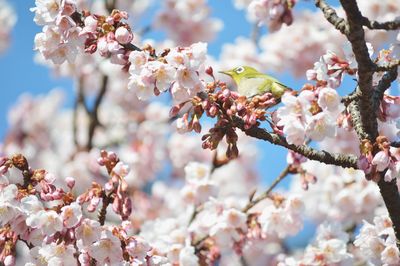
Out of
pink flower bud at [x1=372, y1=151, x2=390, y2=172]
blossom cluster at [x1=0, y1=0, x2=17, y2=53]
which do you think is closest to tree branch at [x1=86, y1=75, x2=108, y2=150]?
blossom cluster at [x1=0, y1=0, x2=17, y2=53]

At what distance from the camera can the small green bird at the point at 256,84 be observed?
2715mm

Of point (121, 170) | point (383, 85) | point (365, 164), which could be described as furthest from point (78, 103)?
point (365, 164)

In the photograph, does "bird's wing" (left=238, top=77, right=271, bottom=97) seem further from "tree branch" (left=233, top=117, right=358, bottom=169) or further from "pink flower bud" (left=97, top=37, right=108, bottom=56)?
"pink flower bud" (left=97, top=37, right=108, bottom=56)

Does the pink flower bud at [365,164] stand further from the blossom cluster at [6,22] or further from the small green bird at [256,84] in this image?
the blossom cluster at [6,22]

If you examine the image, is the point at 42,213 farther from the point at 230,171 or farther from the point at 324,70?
the point at 230,171

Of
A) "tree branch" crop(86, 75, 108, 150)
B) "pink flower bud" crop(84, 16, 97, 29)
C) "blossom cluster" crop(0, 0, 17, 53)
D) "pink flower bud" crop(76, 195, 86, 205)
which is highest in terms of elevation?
"blossom cluster" crop(0, 0, 17, 53)

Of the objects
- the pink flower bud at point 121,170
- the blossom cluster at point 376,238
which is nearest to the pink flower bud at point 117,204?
the pink flower bud at point 121,170

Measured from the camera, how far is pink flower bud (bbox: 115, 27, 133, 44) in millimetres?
2527

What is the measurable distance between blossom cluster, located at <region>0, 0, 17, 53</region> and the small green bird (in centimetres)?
736

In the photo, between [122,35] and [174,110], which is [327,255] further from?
[122,35]

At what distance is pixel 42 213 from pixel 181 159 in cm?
630

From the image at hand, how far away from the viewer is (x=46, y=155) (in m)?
11.1

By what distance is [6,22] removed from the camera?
977 cm

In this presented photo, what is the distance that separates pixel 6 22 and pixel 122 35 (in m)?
7.75
